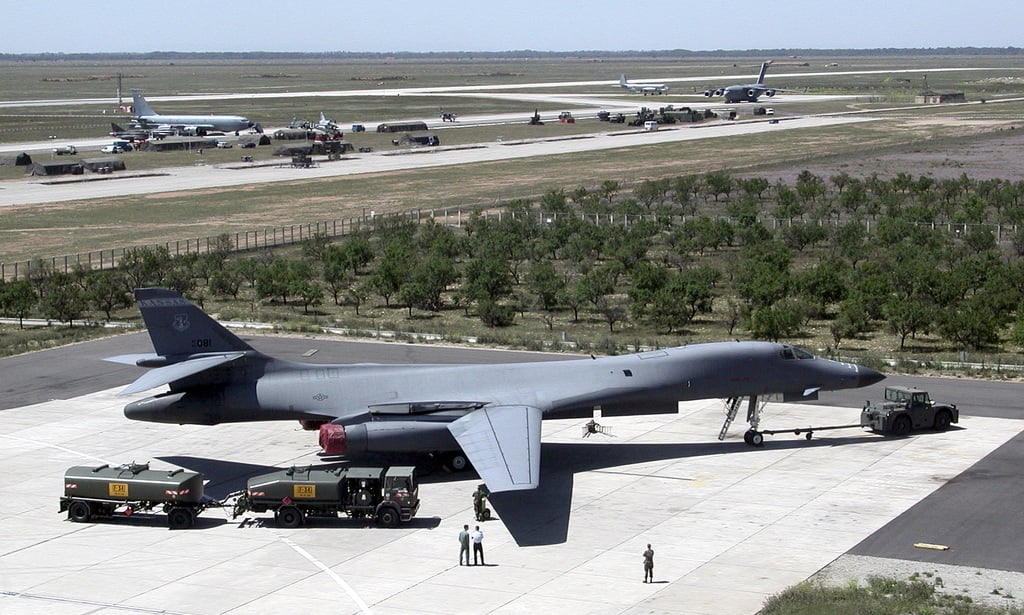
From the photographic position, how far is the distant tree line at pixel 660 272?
6694 centimetres

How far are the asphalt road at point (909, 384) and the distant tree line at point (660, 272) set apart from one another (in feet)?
29.0

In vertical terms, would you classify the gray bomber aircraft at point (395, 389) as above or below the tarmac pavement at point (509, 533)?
above

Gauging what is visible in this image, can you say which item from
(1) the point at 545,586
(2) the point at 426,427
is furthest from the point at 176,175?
(1) the point at 545,586

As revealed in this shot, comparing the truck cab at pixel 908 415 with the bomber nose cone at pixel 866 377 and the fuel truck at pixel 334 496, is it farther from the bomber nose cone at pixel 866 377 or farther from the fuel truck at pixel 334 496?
the fuel truck at pixel 334 496

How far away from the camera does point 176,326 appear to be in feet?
140

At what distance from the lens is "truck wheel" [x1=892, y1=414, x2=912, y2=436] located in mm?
45719

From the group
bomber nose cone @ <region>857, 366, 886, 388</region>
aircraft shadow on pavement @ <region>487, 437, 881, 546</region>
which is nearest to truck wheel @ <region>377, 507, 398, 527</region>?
aircraft shadow on pavement @ <region>487, 437, 881, 546</region>

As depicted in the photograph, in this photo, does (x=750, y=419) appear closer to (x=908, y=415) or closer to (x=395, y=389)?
(x=908, y=415)

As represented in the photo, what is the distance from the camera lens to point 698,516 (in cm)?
3684

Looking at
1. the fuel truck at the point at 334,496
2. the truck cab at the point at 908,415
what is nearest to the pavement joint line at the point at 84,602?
the fuel truck at the point at 334,496

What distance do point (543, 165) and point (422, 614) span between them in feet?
422

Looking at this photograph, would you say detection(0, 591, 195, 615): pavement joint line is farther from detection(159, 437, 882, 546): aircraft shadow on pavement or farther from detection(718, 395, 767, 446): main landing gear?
detection(718, 395, 767, 446): main landing gear

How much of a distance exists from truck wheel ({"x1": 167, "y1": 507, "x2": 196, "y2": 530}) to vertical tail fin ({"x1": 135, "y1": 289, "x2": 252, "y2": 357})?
7833 millimetres

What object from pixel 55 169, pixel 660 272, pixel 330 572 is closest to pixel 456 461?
pixel 330 572
